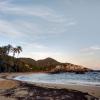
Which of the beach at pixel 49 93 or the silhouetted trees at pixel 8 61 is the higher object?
the silhouetted trees at pixel 8 61

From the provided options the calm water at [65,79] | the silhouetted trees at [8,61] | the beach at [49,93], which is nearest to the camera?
the beach at [49,93]

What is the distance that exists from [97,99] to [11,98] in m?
7.63

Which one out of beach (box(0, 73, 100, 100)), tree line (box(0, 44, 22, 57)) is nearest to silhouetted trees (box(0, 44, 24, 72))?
tree line (box(0, 44, 22, 57))

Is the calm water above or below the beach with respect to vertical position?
above

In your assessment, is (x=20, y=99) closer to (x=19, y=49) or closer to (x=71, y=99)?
(x=71, y=99)

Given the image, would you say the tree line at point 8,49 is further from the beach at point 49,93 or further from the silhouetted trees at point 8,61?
the beach at point 49,93

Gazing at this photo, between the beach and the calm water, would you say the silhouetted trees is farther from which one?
the beach

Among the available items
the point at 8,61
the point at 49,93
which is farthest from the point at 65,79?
the point at 8,61

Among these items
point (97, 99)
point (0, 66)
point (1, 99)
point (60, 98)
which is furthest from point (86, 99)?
point (0, 66)

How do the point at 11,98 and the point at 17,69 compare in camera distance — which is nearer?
the point at 11,98

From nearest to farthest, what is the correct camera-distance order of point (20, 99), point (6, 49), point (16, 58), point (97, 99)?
point (97, 99), point (20, 99), point (6, 49), point (16, 58)

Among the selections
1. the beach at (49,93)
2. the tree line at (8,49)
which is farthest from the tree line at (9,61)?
the beach at (49,93)

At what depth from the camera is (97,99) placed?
19.1 meters

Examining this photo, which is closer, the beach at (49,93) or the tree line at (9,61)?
the beach at (49,93)
